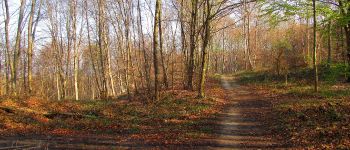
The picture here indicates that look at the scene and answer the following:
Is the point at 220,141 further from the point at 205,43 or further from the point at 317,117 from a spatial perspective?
the point at 205,43

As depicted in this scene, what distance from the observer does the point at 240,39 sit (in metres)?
66.1

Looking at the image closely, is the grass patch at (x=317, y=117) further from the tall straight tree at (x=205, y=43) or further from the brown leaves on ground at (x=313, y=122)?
the tall straight tree at (x=205, y=43)

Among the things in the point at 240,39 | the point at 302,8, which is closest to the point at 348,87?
the point at 302,8

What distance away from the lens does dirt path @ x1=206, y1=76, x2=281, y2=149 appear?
10.7 metres

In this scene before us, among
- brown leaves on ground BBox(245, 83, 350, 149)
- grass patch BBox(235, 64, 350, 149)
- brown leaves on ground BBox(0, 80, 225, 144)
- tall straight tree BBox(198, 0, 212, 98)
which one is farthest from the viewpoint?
tall straight tree BBox(198, 0, 212, 98)

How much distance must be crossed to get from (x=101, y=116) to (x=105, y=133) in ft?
15.1

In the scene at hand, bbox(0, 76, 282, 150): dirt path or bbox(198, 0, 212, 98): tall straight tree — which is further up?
bbox(198, 0, 212, 98): tall straight tree

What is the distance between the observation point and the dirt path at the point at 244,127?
1073 centimetres

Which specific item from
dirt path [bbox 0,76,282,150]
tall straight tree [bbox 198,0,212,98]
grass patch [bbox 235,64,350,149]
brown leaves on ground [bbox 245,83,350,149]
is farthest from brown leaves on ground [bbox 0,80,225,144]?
grass patch [bbox 235,64,350,149]

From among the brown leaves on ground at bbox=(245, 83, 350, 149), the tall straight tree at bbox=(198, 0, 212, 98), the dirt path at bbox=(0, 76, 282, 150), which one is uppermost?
the tall straight tree at bbox=(198, 0, 212, 98)

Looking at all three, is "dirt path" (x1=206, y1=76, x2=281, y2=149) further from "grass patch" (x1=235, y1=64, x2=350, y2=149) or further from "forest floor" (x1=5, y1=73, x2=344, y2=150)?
"grass patch" (x1=235, y1=64, x2=350, y2=149)

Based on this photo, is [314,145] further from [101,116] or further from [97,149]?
[101,116]

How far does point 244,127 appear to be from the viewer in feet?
44.0

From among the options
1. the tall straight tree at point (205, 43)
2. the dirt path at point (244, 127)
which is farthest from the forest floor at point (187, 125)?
the tall straight tree at point (205, 43)
